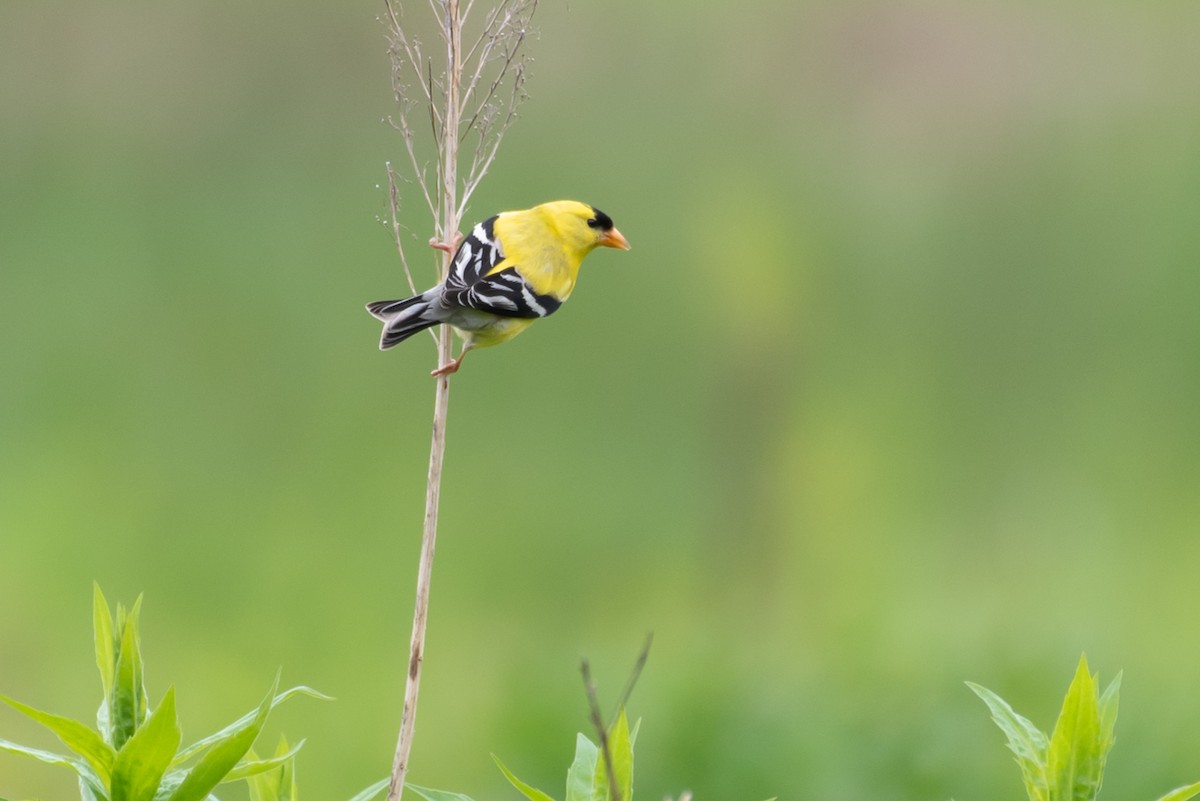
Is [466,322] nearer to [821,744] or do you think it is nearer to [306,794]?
[821,744]

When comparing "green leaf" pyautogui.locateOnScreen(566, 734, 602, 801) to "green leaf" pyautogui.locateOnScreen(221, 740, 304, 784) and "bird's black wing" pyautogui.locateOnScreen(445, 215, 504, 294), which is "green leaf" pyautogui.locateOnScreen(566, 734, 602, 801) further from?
"bird's black wing" pyautogui.locateOnScreen(445, 215, 504, 294)

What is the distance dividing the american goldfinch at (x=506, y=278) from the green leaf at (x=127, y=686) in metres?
0.42

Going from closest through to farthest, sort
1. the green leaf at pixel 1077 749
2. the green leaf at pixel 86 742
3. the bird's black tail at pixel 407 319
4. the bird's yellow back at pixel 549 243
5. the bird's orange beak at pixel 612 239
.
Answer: the green leaf at pixel 86 742 < the green leaf at pixel 1077 749 < the bird's black tail at pixel 407 319 < the bird's yellow back at pixel 549 243 < the bird's orange beak at pixel 612 239

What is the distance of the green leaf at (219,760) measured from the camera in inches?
23.5

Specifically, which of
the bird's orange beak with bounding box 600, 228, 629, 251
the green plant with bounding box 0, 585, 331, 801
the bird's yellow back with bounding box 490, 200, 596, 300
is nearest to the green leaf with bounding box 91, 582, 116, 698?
the green plant with bounding box 0, 585, 331, 801

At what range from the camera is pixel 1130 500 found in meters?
3.80

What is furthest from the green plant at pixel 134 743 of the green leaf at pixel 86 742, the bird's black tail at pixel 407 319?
the bird's black tail at pixel 407 319

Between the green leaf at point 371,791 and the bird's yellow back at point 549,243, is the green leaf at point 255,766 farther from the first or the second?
the bird's yellow back at point 549,243

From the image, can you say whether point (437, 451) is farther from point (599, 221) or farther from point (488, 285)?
point (599, 221)

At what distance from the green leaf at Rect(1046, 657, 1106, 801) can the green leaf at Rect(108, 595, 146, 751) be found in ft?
1.65

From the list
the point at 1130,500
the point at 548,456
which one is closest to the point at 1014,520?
the point at 1130,500

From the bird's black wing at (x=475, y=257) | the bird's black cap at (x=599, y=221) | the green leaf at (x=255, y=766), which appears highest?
the bird's black cap at (x=599, y=221)

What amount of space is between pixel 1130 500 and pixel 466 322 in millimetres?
2991

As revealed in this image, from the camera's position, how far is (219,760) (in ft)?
1.98
